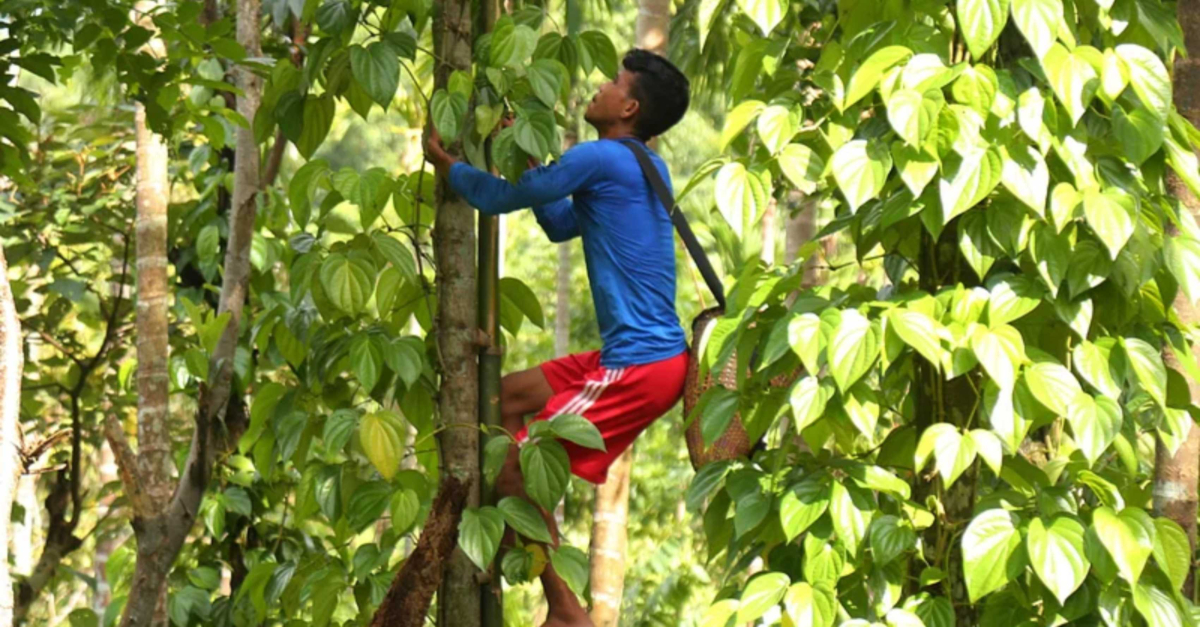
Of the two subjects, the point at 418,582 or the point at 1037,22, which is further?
the point at 418,582

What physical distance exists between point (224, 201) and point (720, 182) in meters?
2.62

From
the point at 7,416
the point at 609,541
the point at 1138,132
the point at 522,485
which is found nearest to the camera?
the point at 7,416

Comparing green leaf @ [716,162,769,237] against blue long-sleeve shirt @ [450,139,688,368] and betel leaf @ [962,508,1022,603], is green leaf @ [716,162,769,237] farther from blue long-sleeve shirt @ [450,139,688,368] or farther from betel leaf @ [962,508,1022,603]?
blue long-sleeve shirt @ [450,139,688,368]

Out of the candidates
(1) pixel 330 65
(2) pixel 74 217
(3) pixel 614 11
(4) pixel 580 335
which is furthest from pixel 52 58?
(3) pixel 614 11

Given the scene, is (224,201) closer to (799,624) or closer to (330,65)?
(330,65)

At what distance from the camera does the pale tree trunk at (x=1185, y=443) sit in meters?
2.33

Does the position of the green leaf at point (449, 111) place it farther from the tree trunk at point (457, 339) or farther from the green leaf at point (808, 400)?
the green leaf at point (808, 400)

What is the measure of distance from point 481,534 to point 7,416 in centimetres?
108

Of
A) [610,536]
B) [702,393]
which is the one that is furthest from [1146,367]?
[610,536]

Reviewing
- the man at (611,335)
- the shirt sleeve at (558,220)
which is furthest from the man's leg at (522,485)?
the shirt sleeve at (558,220)

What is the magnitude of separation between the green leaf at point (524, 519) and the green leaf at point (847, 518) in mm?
607

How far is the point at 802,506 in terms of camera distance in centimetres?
207

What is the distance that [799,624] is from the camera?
2.02 m

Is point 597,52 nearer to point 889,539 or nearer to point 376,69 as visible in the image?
point 376,69
